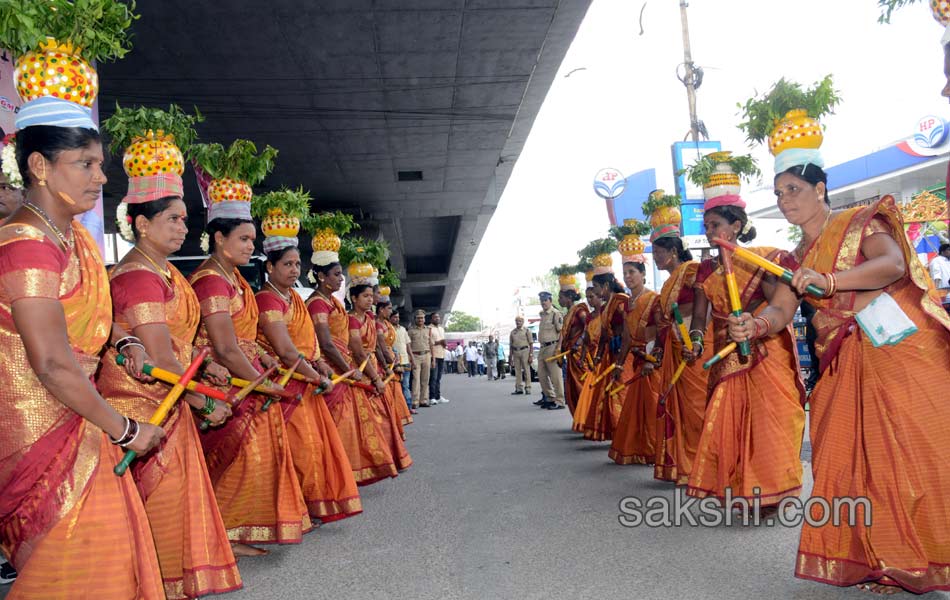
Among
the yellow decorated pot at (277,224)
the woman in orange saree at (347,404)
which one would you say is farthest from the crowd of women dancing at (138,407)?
the woman in orange saree at (347,404)

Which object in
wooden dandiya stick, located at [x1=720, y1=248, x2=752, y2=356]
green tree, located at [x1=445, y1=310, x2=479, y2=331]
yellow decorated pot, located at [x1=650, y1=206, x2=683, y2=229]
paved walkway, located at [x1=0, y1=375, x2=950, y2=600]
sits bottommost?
paved walkway, located at [x1=0, y1=375, x2=950, y2=600]

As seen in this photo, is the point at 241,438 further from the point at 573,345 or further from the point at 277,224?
the point at 573,345

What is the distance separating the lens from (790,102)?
406 cm

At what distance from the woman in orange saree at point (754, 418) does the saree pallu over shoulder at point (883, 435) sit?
1013 millimetres

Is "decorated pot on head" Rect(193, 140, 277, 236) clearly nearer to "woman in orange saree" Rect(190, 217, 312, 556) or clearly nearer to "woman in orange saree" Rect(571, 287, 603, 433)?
"woman in orange saree" Rect(190, 217, 312, 556)

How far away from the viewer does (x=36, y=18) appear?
2.74 metres

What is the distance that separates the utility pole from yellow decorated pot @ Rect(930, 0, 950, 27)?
16.0m

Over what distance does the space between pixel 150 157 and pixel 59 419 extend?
5.38 ft

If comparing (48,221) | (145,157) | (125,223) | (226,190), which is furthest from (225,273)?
(48,221)

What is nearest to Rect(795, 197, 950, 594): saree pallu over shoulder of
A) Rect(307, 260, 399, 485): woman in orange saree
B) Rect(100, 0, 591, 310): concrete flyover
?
Rect(307, 260, 399, 485): woman in orange saree

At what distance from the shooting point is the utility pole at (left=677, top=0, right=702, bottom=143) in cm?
1892

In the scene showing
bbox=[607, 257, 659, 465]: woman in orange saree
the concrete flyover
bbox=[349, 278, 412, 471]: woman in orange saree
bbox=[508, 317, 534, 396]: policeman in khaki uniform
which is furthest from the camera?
bbox=[508, 317, 534, 396]: policeman in khaki uniform

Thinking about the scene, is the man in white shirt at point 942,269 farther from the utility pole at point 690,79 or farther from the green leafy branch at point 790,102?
the utility pole at point 690,79

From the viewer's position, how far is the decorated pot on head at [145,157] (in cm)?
374
